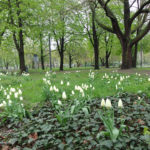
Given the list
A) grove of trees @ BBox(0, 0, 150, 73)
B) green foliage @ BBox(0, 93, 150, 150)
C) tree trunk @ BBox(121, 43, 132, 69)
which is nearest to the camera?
green foliage @ BBox(0, 93, 150, 150)

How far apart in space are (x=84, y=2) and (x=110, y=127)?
11647 millimetres

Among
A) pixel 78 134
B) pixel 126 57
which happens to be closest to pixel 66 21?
pixel 126 57

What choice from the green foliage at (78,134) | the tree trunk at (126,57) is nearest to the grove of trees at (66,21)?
the tree trunk at (126,57)

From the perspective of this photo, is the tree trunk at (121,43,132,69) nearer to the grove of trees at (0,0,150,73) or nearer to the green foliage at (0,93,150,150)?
the grove of trees at (0,0,150,73)

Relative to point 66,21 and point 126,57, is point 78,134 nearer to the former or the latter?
point 126,57

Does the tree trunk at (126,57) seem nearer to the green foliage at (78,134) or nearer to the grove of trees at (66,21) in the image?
the grove of trees at (66,21)

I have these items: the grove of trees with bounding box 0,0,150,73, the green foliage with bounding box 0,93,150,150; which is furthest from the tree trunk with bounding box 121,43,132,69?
the green foliage with bounding box 0,93,150,150

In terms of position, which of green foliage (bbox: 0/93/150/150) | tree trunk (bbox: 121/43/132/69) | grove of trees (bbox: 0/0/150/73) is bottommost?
green foliage (bbox: 0/93/150/150)

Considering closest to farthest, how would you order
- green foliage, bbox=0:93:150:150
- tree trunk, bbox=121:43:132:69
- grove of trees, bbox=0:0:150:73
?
green foliage, bbox=0:93:150:150
grove of trees, bbox=0:0:150:73
tree trunk, bbox=121:43:132:69

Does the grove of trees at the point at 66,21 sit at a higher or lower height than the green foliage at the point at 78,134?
higher

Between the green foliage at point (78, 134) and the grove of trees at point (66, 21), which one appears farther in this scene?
the grove of trees at point (66, 21)

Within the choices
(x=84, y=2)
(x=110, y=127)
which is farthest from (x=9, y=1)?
(x=110, y=127)

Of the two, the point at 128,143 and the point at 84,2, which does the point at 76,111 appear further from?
the point at 84,2

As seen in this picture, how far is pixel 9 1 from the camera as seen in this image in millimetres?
15672
